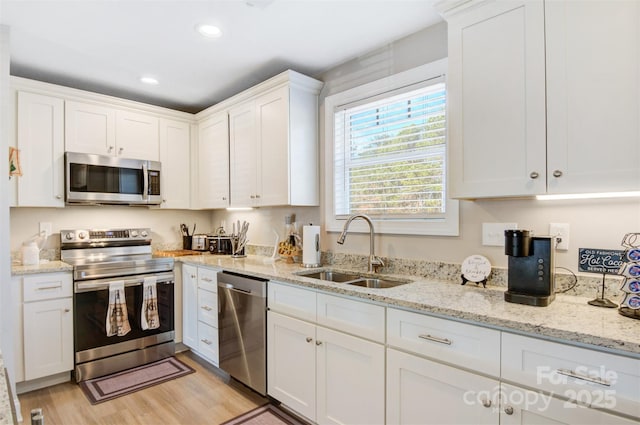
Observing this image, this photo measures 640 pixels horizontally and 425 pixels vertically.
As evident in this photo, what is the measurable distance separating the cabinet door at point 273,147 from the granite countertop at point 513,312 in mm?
929

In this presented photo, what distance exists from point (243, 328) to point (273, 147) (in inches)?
55.0

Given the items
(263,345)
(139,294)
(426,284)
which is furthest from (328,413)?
(139,294)

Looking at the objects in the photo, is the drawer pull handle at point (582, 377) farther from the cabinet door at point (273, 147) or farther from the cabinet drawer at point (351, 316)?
the cabinet door at point (273, 147)

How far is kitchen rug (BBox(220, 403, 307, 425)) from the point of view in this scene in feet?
7.11

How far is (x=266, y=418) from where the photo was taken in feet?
7.26

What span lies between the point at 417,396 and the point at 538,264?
78cm

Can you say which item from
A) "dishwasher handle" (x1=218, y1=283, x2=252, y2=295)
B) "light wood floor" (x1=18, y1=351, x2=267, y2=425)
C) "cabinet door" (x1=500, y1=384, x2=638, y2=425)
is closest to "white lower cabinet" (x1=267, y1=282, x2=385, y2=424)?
"dishwasher handle" (x1=218, y1=283, x2=252, y2=295)

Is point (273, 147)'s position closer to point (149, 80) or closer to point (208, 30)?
point (208, 30)

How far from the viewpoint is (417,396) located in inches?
60.2

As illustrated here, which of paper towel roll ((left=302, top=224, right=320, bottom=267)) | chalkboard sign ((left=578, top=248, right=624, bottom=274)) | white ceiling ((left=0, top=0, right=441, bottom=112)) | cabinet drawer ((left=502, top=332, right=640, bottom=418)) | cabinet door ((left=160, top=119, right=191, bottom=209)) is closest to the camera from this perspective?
cabinet drawer ((left=502, top=332, right=640, bottom=418))

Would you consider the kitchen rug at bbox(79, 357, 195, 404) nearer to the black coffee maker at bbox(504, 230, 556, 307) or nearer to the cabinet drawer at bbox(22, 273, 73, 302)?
the cabinet drawer at bbox(22, 273, 73, 302)

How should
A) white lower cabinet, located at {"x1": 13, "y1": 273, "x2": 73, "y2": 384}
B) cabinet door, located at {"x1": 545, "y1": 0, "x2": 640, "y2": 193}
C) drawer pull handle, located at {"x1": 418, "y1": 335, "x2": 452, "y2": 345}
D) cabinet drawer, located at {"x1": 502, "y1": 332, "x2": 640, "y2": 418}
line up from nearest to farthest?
cabinet drawer, located at {"x1": 502, "y1": 332, "x2": 640, "y2": 418}, cabinet door, located at {"x1": 545, "y1": 0, "x2": 640, "y2": 193}, drawer pull handle, located at {"x1": 418, "y1": 335, "x2": 452, "y2": 345}, white lower cabinet, located at {"x1": 13, "y1": 273, "x2": 73, "y2": 384}

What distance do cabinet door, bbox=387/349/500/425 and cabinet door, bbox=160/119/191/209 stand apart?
2857 millimetres

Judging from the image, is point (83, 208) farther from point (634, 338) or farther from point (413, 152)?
point (634, 338)
